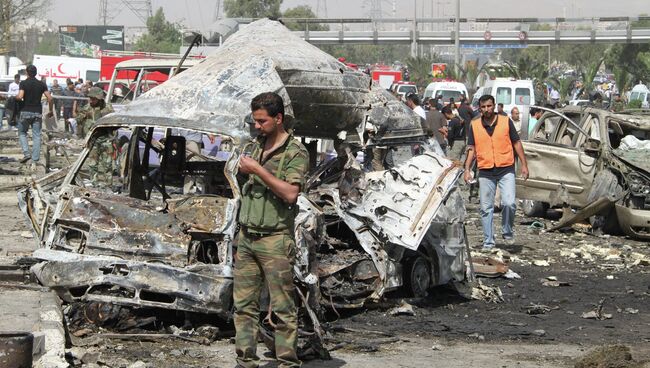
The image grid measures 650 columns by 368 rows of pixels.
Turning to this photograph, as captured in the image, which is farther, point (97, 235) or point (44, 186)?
point (44, 186)

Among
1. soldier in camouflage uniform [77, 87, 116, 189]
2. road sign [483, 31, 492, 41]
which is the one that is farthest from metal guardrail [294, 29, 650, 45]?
soldier in camouflage uniform [77, 87, 116, 189]

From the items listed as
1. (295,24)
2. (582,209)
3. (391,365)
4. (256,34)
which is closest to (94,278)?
(391,365)

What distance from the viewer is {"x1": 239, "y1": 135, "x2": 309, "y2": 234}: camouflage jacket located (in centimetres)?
618

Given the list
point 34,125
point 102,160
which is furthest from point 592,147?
point 34,125

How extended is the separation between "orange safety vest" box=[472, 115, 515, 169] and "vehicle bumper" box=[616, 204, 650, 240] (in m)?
2.74

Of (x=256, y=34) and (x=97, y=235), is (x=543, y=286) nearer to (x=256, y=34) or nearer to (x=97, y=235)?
(x=256, y=34)

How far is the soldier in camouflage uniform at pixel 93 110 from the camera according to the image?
15523 millimetres

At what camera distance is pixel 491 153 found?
1209cm

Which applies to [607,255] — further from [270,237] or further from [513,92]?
[513,92]

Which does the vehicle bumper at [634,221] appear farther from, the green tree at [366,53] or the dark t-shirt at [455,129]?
the green tree at [366,53]

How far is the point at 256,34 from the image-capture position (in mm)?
9812

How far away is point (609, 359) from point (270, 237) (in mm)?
2320

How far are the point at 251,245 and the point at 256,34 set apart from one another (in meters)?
3.99

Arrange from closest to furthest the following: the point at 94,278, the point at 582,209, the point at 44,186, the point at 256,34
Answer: the point at 94,278 < the point at 44,186 < the point at 256,34 < the point at 582,209
